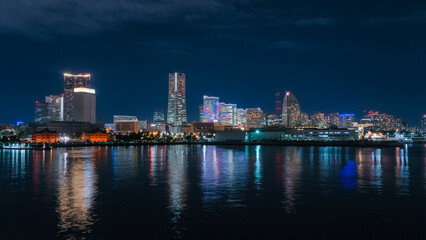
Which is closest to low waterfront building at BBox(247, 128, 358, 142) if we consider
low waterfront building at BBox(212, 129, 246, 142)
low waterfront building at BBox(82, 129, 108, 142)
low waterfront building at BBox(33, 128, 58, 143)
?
low waterfront building at BBox(212, 129, 246, 142)

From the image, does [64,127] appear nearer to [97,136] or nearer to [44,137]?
[97,136]

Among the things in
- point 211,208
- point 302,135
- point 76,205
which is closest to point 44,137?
point 302,135

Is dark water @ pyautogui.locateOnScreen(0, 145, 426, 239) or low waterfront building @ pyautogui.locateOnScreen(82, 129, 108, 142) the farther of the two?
low waterfront building @ pyautogui.locateOnScreen(82, 129, 108, 142)

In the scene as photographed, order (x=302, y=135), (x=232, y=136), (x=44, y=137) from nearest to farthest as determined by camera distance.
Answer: (x=44, y=137) < (x=302, y=135) < (x=232, y=136)

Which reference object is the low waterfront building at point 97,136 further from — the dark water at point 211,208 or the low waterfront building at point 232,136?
the dark water at point 211,208

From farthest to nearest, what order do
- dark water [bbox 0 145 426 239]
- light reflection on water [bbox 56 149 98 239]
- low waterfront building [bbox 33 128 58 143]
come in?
1. low waterfront building [bbox 33 128 58 143]
2. light reflection on water [bbox 56 149 98 239]
3. dark water [bbox 0 145 426 239]

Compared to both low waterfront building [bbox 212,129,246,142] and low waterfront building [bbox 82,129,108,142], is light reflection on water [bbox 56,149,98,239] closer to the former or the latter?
low waterfront building [bbox 82,129,108,142]

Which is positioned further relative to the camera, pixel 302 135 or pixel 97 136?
pixel 302 135

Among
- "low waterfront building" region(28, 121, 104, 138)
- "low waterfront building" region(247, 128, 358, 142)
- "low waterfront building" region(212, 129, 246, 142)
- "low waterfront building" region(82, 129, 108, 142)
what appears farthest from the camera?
"low waterfront building" region(28, 121, 104, 138)

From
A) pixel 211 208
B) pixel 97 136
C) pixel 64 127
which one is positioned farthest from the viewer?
pixel 64 127

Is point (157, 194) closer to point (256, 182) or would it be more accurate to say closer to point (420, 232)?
point (256, 182)

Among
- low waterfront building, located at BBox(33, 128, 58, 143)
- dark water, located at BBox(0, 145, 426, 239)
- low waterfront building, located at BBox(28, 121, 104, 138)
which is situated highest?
low waterfront building, located at BBox(28, 121, 104, 138)

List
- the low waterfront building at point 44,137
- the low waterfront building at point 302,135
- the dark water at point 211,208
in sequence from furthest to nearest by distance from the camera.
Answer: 1. the low waterfront building at point 302,135
2. the low waterfront building at point 44,137
3. the dark water at point 211,208

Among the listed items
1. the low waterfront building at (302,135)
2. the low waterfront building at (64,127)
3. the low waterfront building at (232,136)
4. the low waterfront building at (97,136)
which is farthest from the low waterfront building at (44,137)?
the low waterfront building at (302,135)
